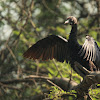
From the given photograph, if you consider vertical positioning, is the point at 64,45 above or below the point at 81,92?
above

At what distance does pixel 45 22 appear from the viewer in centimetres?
717

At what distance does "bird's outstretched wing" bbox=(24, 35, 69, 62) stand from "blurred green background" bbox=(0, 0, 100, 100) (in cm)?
56

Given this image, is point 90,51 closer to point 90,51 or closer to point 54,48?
point 90,51

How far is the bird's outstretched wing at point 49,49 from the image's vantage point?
4.29 meters

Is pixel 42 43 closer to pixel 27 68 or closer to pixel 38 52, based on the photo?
pixel 38 52

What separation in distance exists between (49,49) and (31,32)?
229cm

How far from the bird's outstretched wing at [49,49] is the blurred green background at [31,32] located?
56 cm

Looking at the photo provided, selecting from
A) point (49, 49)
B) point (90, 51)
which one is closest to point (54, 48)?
Result: point (49, 49)

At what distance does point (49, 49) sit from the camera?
4484 millimetres

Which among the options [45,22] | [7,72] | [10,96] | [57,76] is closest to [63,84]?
[57,76]

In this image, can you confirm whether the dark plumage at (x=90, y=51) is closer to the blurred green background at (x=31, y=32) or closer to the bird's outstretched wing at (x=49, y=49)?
the bird's outstretched wing at (x=49, y=49)

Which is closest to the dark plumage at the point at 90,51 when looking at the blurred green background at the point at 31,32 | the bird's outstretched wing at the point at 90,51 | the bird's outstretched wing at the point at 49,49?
the bird's outstretched wing at the point at 90,51

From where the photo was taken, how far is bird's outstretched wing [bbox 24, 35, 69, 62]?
4285mm

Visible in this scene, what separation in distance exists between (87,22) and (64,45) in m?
3.18
